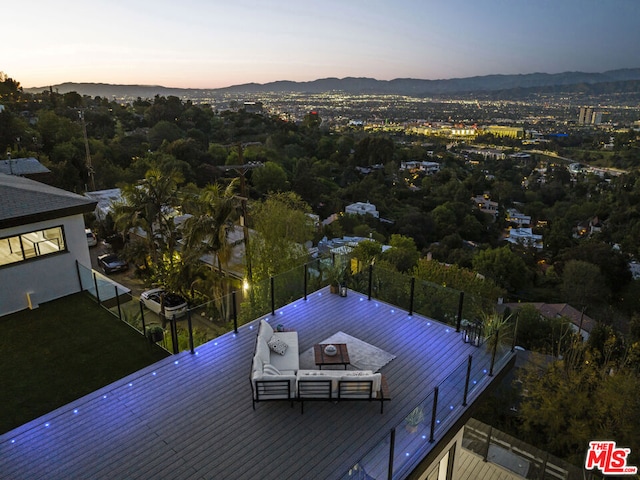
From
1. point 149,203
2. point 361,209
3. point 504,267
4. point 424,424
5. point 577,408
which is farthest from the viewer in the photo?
point 361,209

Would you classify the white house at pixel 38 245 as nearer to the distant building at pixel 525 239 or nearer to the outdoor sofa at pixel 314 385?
the outdoor sofa at pixel 314 385

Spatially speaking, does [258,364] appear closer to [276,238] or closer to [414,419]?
[414,419]

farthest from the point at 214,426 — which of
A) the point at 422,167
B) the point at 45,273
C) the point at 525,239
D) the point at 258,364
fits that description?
the point at 422,167

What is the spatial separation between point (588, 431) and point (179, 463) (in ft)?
45.1

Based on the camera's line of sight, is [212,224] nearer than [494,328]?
No

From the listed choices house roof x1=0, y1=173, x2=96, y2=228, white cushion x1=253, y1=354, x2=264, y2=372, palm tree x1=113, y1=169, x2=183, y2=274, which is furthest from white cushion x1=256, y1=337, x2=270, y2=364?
palm tree x1=113, y1=169, x2=183, y2=274

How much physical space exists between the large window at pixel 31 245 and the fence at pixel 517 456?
40.2 ft

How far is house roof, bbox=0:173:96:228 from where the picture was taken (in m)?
10.0

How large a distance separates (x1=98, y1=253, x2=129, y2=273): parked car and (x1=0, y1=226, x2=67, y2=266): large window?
13.5 m

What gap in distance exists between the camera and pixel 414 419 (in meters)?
5.47

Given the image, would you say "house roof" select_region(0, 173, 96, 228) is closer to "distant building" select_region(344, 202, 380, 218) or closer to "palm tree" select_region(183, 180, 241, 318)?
"palm tree" select_region(183, 180, 241, 318)

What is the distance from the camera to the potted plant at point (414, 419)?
5.41 metres

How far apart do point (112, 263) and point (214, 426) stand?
69.3 feet

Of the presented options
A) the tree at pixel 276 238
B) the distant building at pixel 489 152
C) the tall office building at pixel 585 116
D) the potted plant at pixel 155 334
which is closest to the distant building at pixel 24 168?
the tree at pixel 276 238
